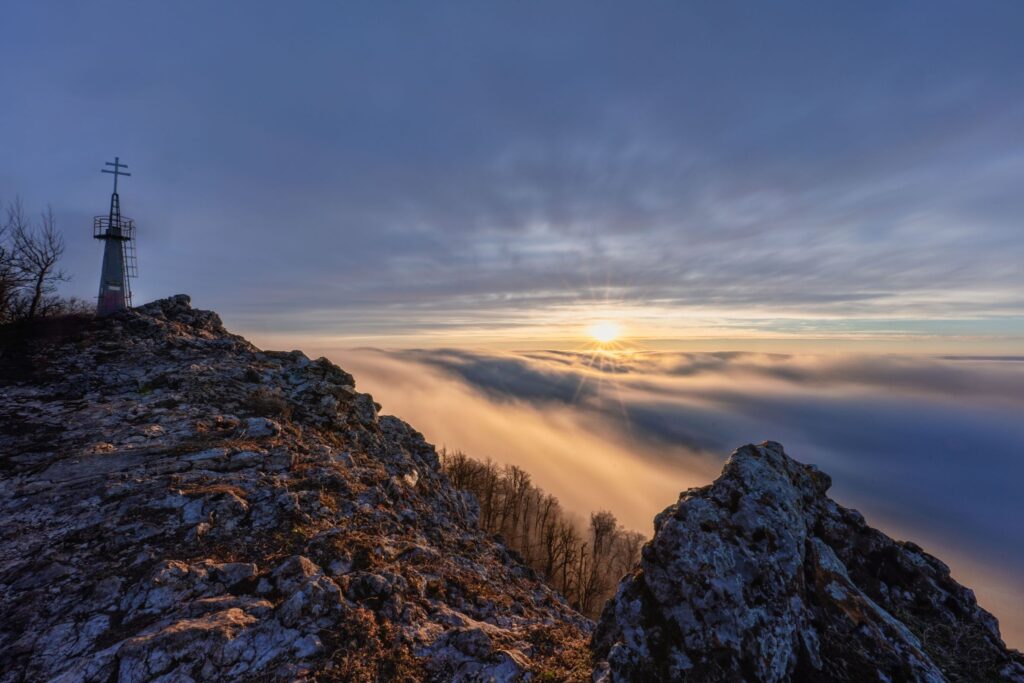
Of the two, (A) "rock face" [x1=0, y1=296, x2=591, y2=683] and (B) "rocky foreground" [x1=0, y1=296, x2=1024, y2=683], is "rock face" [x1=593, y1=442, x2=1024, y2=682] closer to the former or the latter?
(B) "rocky foreground" [x1=0, y1=296, x2=1024, y2=683]

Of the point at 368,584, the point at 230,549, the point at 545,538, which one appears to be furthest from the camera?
the point at 545,538

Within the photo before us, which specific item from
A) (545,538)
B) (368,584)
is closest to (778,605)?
(368,584)

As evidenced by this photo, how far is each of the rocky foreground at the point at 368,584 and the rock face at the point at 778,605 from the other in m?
0.05

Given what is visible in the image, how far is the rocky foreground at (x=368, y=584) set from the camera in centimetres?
902

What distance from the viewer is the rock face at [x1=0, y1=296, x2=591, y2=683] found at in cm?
883

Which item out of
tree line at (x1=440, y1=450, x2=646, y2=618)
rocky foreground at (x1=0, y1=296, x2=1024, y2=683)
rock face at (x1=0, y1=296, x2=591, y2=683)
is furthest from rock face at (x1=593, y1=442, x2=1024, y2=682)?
tree line at (x1=440, y1=450, x2=646, y2=618)

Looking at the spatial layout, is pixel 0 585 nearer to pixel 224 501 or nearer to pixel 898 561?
pixel 224 501

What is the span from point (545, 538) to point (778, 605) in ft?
217

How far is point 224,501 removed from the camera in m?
13.1

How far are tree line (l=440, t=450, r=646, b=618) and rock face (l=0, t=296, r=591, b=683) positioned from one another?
1274 inches

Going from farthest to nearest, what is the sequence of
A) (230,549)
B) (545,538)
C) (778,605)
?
(545,538)
(230,549)
(778,605)

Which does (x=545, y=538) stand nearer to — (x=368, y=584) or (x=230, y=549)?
(x=368, y=584)

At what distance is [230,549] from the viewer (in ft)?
37.9

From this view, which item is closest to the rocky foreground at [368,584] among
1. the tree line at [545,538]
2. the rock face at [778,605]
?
the rock face at [778,605]
